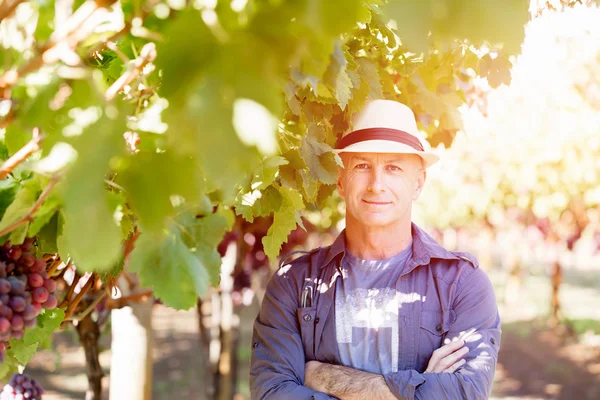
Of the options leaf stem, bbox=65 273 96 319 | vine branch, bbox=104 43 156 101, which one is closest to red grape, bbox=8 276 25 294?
vine branch, bbox=104 43 156 101

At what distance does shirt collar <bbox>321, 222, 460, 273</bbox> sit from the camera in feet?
9.18

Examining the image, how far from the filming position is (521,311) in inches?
599

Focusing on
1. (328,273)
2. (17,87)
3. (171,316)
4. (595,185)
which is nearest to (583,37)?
(595,185)

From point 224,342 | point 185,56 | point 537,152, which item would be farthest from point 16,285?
point 537,152

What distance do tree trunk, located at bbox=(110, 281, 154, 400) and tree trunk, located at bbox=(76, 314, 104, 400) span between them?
0.60 ft

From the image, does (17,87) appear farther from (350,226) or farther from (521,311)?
(521,311)

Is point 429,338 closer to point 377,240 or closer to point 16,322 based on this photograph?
point 377,240

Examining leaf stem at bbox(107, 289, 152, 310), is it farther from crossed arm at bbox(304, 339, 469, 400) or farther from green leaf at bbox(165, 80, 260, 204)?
green leaf at bbox(165, 80, 260, 204)

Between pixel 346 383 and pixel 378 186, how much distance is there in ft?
2.54

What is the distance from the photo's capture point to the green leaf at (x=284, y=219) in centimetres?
199

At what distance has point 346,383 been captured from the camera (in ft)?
8.44

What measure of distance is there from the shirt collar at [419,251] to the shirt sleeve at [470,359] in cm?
14

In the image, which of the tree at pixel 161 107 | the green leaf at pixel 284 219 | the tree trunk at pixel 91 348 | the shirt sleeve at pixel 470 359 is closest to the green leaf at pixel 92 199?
the tree at pixel 161 107

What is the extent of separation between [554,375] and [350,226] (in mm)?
8679
